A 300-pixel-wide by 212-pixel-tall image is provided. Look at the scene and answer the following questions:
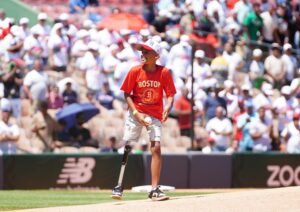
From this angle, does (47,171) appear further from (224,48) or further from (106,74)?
(224,48)

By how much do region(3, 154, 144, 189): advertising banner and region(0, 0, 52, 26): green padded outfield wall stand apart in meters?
6.24

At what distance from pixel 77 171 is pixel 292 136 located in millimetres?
4601

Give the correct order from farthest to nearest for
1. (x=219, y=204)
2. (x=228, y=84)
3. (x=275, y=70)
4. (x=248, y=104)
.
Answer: (x=275, y=70) → (x=228, y=84) → (x=248, y=104) → (x=219, y=204)

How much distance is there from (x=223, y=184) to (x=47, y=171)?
3547 mm

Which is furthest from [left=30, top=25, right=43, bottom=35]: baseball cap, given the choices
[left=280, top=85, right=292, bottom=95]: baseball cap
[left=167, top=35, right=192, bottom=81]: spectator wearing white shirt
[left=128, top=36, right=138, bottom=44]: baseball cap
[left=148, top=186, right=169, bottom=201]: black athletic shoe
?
[left=148, top=186, right=169, bottom=201]: black athletic shoe

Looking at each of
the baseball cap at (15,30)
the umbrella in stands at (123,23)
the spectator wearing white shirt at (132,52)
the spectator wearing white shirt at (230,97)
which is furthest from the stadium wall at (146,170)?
the umbrella in stands at (123,23)

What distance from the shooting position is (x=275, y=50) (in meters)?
24.0

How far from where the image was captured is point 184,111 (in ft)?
69.8

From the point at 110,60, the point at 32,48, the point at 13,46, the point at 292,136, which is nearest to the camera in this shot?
the point at 13,46

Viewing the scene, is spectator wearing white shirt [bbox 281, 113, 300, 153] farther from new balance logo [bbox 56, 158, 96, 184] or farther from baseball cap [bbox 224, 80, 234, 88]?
new balance logo [bbox 56, 158, 96, 184]

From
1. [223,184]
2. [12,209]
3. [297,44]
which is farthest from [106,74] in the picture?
[12,209]

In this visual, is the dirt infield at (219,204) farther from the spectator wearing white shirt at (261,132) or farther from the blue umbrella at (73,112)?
the spectator wearing white shirt at (261,132)

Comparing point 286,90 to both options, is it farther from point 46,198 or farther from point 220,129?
point 46,198

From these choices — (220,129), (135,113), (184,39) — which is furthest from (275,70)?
(135,113)
